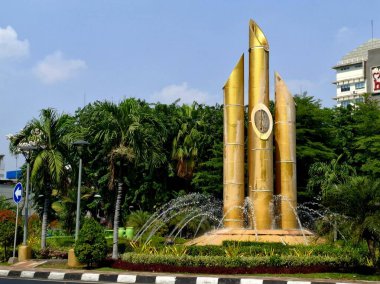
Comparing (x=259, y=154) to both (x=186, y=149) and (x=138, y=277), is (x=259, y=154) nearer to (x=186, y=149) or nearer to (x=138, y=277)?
(x=138, y=277)

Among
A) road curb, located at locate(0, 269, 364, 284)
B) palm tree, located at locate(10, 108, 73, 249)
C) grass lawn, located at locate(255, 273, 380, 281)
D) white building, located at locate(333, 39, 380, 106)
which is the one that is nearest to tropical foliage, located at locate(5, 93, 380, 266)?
palm tree, located at locate(10, 108, 73, 249)

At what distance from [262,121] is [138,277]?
10.2 meters

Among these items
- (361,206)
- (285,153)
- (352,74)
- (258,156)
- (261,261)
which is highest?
(352,74)

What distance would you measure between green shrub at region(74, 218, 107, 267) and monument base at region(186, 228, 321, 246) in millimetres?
4897

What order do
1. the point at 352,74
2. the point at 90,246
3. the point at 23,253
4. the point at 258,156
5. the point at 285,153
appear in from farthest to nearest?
1. the point at 352,74
2. the point at 285,153
3. the point at 258,156
4. the point at 23,253
5. the point at 90,246

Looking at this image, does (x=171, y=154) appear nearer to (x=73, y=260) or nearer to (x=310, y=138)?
(x=310, y=138)

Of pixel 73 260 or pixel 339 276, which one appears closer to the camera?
pixel 339 276

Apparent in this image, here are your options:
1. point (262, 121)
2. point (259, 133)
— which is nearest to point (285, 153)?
point (259, 133)

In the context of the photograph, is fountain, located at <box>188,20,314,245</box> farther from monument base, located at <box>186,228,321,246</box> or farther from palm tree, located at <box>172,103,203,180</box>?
palm tree, located at <box>172,103,203,180</box>

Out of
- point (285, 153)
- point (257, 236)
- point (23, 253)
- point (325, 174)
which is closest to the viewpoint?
point (23, 253)

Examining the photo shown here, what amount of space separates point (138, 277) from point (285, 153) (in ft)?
34.3

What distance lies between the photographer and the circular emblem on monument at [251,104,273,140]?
78.0 ft

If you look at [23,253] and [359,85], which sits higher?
[359,85]

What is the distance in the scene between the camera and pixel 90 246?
1789 cm
